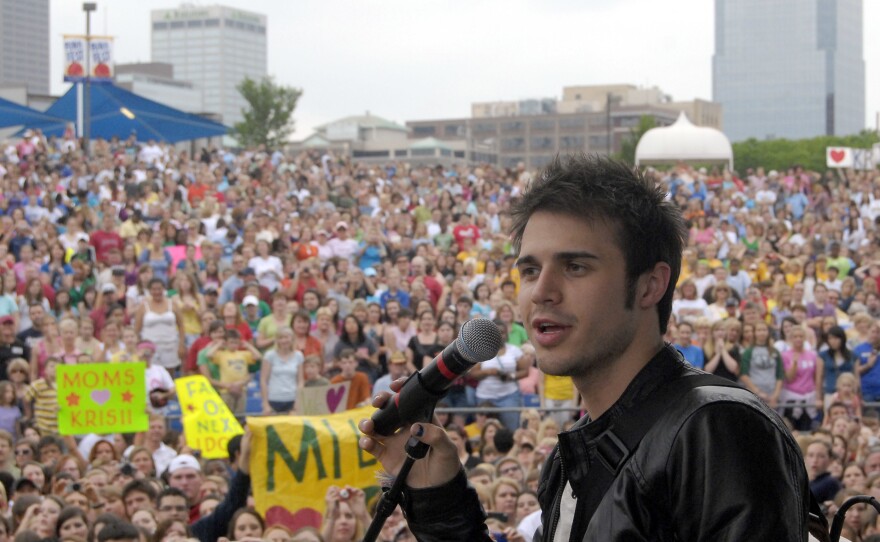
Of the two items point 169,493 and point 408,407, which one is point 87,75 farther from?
point 408,407

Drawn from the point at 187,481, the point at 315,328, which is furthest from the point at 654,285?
the point at 315,328

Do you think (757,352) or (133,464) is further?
(757,352)

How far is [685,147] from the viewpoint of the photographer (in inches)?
1663

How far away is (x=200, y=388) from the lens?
34.9 feet

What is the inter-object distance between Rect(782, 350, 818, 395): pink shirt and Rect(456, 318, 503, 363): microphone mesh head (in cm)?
1088

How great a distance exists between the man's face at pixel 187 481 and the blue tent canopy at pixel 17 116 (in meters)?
21.6

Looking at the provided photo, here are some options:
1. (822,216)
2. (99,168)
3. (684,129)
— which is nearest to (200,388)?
(99,168)

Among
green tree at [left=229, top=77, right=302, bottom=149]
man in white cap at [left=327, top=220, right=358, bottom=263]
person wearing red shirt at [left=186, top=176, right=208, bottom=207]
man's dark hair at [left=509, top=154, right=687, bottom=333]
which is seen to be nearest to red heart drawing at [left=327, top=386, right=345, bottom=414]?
man in white cap at [left=327, top=220, right=358, bottom=263]

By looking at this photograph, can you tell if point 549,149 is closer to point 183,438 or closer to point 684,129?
point 684,129

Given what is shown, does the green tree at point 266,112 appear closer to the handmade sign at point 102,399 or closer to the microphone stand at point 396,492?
the handmade sign at point 102,399

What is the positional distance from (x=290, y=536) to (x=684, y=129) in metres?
37.5

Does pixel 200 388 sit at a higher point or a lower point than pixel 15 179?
lower

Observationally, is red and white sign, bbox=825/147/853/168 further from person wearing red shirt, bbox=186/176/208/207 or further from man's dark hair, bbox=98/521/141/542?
man's dark hair, bbox=98/521/141/542

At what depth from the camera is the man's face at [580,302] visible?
2.19 m
